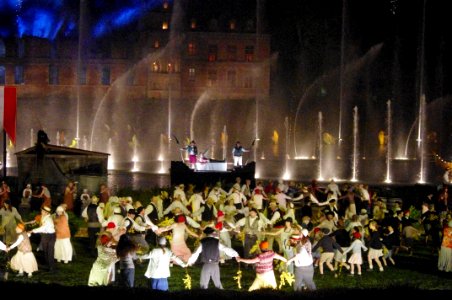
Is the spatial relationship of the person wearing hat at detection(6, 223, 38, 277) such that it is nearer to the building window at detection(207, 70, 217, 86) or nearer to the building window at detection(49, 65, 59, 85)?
the building window at detection(49, 65, 59, 85)

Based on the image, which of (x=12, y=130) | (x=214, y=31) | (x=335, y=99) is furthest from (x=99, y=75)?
(x=12, y=130)

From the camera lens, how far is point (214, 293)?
1123 cm

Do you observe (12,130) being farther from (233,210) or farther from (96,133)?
(96,133)

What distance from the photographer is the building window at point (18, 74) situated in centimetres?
10306

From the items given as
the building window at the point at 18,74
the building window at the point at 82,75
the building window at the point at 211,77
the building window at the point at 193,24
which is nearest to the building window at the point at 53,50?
the building window at the point at 82,75

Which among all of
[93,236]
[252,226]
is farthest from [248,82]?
[252,226]

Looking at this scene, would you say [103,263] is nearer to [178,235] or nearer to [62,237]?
[178,235]

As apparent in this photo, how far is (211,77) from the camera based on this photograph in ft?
348

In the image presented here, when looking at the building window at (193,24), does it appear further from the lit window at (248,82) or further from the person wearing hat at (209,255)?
the person wearing hat at (209,255)

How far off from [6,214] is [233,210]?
18.3 feet

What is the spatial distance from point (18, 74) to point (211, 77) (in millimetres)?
25321

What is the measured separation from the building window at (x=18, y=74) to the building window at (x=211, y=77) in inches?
959

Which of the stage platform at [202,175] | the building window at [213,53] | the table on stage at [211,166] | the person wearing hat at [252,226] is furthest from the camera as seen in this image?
the building window at [213,53]

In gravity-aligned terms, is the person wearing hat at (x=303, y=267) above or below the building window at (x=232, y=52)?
below
